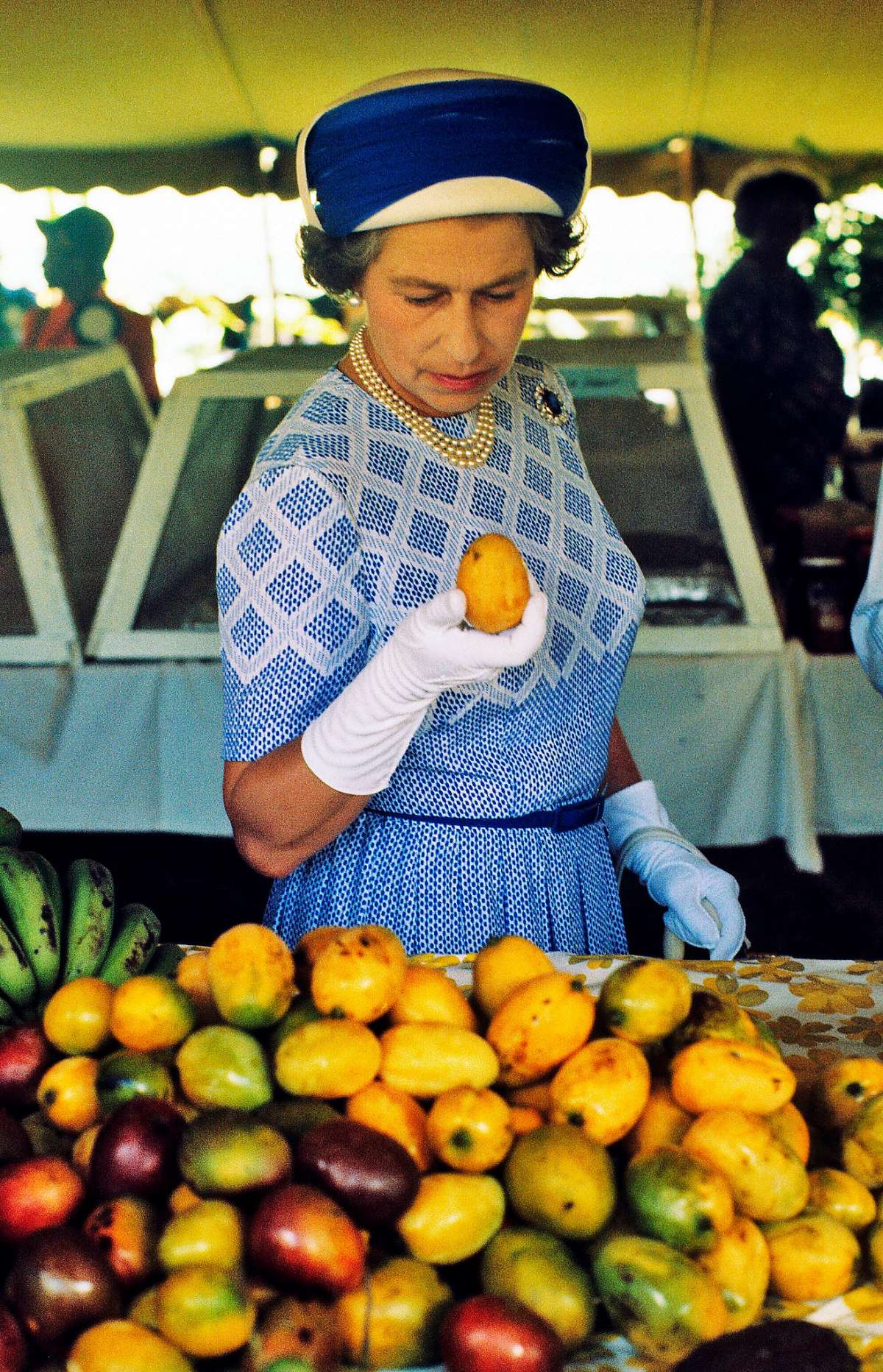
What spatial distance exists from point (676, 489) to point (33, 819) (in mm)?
2052

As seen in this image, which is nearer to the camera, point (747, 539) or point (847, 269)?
point (747, 539)

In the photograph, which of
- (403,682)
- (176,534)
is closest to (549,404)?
(403,682)

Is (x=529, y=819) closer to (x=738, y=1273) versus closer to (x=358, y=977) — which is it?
(x=358, y=977)

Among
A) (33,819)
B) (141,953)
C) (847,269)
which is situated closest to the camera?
(141,953)

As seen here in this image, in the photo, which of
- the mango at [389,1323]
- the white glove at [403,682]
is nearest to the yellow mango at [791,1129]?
the mango at [389,1323]

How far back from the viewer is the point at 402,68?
5.91 metres

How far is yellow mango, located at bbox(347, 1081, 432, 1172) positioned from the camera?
1.12 m

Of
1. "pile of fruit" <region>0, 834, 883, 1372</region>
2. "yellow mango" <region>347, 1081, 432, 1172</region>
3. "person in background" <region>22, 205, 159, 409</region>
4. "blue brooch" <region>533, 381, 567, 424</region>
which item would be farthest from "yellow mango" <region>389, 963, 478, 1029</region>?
"person in background" <region>22, 205, 159, 409</region>

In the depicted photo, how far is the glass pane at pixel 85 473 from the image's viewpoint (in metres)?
3.62

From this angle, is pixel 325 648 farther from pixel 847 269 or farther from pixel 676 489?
pixel 847 269

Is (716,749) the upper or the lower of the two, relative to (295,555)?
lower

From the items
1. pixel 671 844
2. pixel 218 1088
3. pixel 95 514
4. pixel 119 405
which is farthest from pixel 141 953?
pixel 119 405

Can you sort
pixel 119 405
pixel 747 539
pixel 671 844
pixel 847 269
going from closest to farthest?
pixel 671 844 < pixel 747 539 < pixel 119 405 < pixel 847 269

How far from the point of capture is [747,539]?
3379 mm
